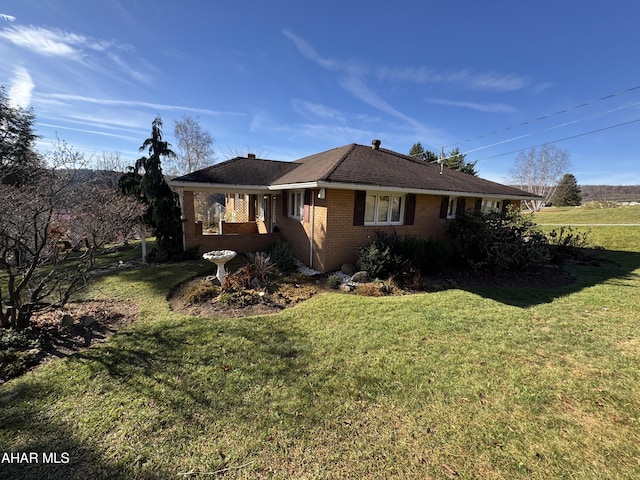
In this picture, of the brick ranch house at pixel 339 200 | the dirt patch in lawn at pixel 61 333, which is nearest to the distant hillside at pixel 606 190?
the brick ranch house at pixel 339 200

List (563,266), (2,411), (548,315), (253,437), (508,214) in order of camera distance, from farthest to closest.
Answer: (563,266)
(508,214)
(548,315)
(2,411)
(253,437)

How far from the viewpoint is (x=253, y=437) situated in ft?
8.91

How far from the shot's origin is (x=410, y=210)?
10.2 meters

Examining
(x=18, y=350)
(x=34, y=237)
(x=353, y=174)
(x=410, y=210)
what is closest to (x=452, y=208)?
(x=410, y=210)

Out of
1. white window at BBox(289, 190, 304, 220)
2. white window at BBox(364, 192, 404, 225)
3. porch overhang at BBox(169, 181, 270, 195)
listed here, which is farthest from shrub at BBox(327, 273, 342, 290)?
porch overhang at BBox(169, 181, 270, 195)

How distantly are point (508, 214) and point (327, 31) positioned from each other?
10.0 metres

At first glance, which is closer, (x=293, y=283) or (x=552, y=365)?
(x=552, y=365)

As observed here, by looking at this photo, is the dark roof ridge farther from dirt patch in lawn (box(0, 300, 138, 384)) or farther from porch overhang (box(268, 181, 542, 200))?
dirt patch in lawn (box(0, 300, 138, 384))

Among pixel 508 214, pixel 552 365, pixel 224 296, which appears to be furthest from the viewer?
pixel 508 214

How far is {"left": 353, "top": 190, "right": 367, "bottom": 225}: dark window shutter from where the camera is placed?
9.08m

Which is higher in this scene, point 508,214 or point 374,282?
point 508,214

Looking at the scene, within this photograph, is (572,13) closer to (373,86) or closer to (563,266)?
(373,86)

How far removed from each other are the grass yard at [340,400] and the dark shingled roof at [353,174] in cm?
507

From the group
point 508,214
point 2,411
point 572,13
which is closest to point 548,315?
point 508,214
